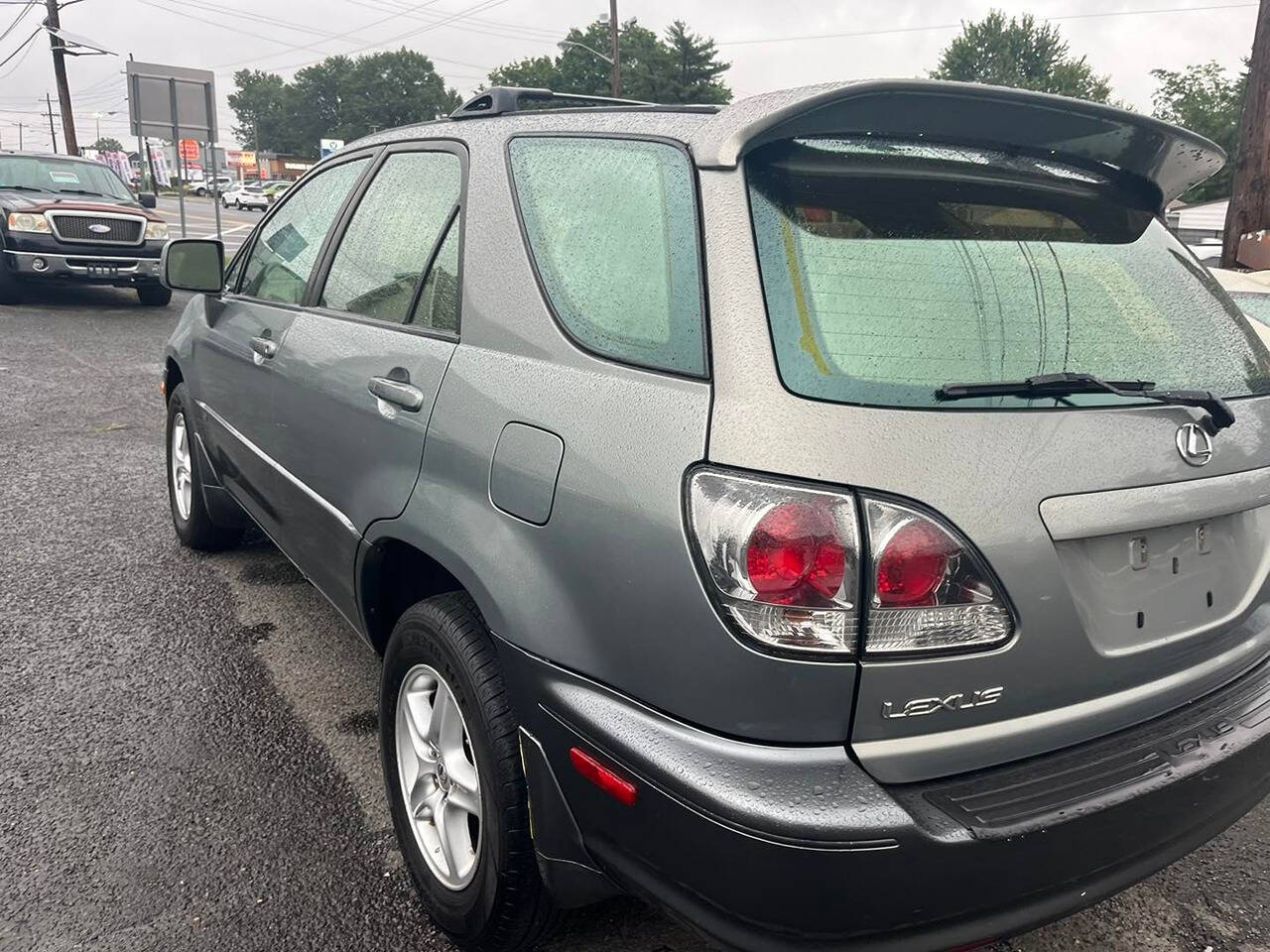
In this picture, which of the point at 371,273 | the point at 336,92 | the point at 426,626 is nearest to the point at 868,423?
the point at 426,626

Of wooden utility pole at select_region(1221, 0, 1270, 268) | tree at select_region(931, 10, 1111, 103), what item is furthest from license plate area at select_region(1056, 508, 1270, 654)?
tree at select_region(931, 10, 1111, 103)

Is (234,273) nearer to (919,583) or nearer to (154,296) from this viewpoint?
(919,583)

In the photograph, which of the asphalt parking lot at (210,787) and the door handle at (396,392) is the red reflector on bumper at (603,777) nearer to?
the asphalt parking lot at (210,787)

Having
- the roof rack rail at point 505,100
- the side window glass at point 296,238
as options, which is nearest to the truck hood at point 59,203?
the side window glass at point 296,238

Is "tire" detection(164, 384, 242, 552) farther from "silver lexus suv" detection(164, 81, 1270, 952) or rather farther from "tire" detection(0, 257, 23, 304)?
"tire" detection(0, 257, 23, 304)

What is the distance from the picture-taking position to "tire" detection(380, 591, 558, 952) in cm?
185

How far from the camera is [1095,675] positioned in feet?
5.28

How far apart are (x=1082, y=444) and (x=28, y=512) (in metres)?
5.01

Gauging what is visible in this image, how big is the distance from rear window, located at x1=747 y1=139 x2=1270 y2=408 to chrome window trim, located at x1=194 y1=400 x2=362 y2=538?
133 cm

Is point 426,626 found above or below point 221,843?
above

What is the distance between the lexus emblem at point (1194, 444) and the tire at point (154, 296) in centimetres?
1349

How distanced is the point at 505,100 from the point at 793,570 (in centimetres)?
159

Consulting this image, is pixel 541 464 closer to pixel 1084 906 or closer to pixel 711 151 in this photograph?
pixel 711 151

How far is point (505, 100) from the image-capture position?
2.47 metres
